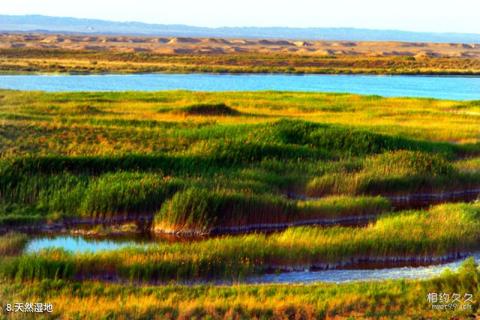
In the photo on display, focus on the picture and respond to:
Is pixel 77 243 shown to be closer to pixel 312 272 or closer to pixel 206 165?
pixel 312 272

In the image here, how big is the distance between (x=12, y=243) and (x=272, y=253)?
5.65 metres

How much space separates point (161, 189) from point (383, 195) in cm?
728

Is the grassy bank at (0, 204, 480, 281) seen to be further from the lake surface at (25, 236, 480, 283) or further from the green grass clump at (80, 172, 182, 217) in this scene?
the green grass clump at (80, 172, 182, 217)

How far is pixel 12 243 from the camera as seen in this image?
14.9 meters

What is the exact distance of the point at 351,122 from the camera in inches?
1384

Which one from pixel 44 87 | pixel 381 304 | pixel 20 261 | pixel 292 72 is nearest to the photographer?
pixel 381 304

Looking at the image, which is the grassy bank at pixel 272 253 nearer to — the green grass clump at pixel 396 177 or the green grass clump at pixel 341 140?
the green grass clump at pixel 396 177

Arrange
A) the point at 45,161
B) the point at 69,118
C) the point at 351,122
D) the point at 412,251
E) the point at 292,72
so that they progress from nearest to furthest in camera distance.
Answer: the point at 412,251
the point at 45,161
the point at 69,118
the point at 351,122
the point at 292,72

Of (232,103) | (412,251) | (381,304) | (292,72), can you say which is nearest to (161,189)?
(412,251)

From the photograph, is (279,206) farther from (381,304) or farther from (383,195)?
(381,304)

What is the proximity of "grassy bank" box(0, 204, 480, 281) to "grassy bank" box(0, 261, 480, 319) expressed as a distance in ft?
3.09

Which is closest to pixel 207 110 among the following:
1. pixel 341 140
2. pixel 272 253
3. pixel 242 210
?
pixel 341 140

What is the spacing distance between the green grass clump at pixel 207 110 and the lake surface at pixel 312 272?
19583 mm

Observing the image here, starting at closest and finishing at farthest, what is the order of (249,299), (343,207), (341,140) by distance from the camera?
(249,299)
(343,207)
(341,140)
